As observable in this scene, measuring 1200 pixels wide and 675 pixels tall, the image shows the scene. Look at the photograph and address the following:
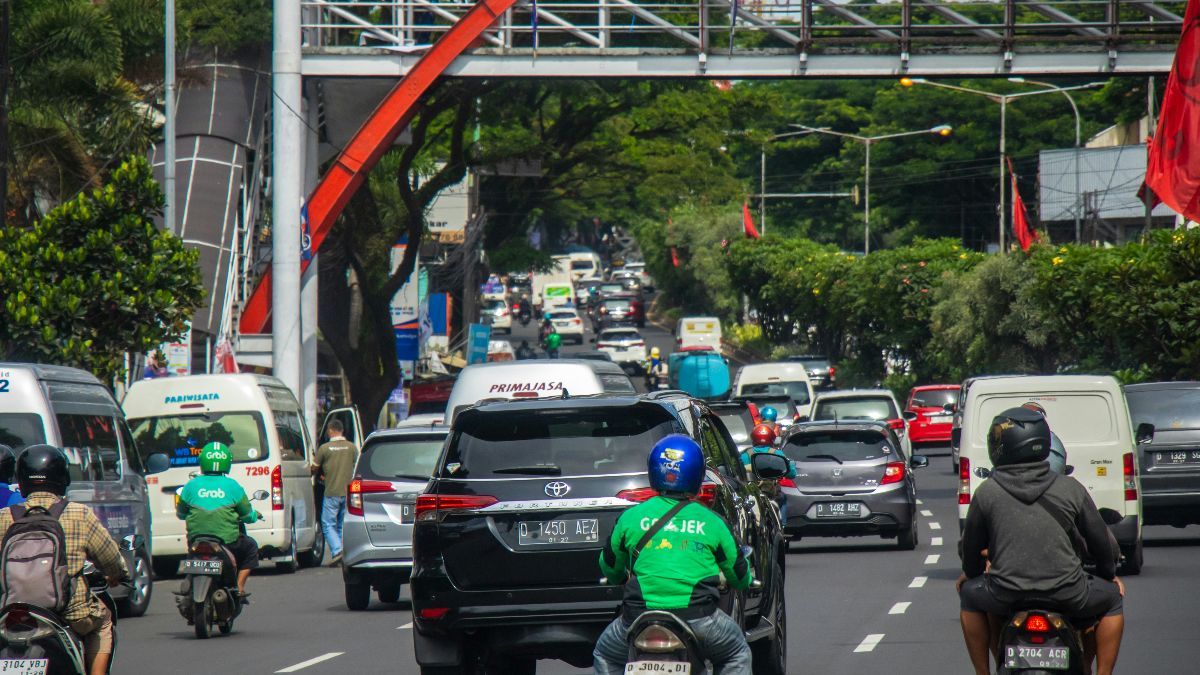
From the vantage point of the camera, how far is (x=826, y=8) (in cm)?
3009

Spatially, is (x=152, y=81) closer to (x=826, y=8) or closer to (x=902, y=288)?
(x=826, y=8)

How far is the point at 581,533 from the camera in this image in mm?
9289

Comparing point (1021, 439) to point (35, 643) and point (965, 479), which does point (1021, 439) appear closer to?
point (35, 643)

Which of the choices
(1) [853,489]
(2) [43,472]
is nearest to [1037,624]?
(2) [43,472]

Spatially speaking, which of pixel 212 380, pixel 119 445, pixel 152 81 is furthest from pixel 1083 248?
pixel 119 445

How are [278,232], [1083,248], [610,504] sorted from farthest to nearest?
[1083,248] < [278,232] < [610,504]

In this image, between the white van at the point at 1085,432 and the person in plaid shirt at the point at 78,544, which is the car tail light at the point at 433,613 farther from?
the white van at the point at 1085,432

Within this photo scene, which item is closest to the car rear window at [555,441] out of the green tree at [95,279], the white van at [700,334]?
the green tree at [95,279]

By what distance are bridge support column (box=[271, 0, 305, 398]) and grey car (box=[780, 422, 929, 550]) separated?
34.0 ft

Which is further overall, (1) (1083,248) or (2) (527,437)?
(1) (1083,248)

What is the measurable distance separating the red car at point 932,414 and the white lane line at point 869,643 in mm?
29400

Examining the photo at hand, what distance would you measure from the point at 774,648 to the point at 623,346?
66421mm

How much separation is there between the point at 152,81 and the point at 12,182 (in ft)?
13.3

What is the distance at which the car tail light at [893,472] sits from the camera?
70.8ft
